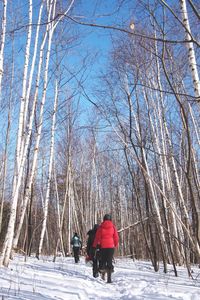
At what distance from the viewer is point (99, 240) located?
23.3 feet

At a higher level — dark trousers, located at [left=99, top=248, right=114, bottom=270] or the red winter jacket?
the red winter jacket

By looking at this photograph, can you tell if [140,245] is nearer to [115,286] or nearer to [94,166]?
[94,166]

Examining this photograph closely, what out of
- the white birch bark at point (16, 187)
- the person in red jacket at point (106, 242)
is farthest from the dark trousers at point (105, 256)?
the white birch bark at point (16, 187)

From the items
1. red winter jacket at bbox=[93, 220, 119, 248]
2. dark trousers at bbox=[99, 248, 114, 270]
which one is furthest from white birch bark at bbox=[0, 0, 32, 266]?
dark trousers at bbox=[99, 248, 114, 270]

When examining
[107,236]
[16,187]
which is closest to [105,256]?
[107,236]

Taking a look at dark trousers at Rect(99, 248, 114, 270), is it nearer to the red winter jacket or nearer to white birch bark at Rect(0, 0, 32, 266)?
the red winter jacket

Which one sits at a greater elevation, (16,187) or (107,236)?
(16,187)

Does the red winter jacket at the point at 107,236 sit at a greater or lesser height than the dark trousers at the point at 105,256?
greater

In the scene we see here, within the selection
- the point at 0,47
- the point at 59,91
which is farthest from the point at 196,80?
the point at 59,91

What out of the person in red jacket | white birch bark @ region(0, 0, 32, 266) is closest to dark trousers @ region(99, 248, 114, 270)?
the person in red jacket

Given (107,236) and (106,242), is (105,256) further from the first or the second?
(107,236)

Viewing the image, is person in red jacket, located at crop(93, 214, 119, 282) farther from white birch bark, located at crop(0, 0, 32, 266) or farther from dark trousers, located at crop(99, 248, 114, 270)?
white birch bark, located at crop(0, 0, 32, 266)

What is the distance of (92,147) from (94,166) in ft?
4.77

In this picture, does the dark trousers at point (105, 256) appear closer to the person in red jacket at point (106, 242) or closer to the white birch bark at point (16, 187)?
the person in red jacket at point (106, 242)
